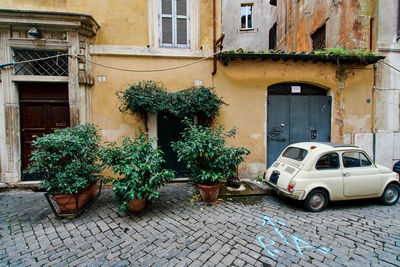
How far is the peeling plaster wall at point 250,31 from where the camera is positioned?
13414 mm

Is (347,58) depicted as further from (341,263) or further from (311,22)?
(341,263)

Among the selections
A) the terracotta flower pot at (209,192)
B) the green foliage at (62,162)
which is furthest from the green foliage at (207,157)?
the green foliage at (62,162)

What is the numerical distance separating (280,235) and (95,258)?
3.01 metres

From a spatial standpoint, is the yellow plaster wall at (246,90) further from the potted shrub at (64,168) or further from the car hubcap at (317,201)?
the car hubcap at (317,201)

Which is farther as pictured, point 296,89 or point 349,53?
point 296,89

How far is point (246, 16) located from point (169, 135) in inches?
490

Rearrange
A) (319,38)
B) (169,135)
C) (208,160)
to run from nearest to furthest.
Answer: (208,160), (169,135), (319,38)

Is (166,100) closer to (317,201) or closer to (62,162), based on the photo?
(62,162)

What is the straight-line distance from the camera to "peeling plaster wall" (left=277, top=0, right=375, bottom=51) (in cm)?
647

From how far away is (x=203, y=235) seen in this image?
3305mm

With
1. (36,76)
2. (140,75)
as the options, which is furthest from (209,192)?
(36,76)

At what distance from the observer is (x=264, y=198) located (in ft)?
16.1

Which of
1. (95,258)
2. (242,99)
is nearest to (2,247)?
(95,258)

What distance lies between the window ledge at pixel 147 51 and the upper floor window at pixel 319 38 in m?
5.21
